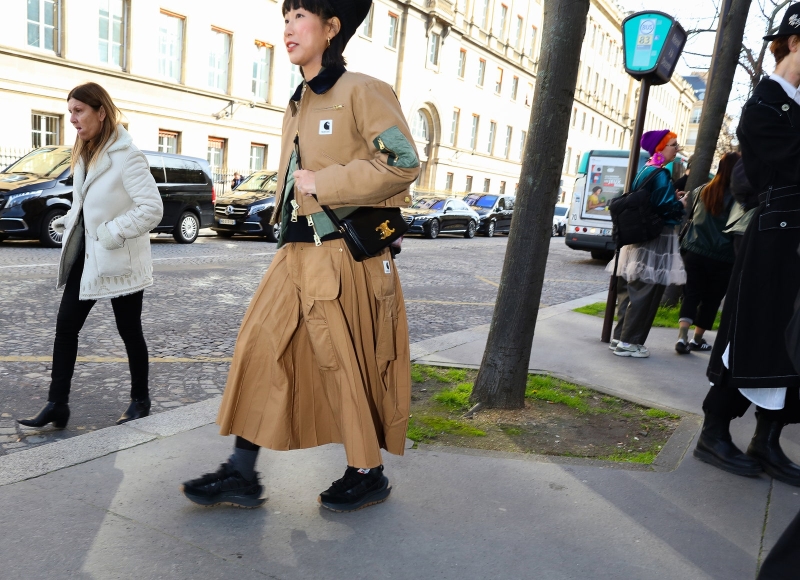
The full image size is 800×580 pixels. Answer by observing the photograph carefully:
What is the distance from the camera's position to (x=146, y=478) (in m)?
3.00

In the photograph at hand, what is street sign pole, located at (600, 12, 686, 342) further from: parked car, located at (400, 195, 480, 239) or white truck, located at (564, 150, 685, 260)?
parked car, located at (400, 195, 480, 239)

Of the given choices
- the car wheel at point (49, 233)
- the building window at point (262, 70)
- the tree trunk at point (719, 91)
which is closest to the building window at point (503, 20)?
the building window at point (262, 70)

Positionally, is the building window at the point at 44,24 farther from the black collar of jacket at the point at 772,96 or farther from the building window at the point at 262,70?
the black collar of jacket at the point at 772,96

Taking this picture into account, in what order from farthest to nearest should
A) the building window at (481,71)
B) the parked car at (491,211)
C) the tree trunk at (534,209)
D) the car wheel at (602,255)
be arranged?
the building window at (481,71) < the parked car at (491,211) < the car wheel at (602,255) < the tree trunk at (534,209)

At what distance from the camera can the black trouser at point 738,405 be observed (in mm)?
3492

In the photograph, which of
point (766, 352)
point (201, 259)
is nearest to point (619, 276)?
point (766, 352)

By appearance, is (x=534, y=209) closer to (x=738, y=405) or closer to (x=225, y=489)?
(x=738, y=405)

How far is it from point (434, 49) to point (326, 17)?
39.0 metres

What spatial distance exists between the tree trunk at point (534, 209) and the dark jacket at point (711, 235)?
2.66m

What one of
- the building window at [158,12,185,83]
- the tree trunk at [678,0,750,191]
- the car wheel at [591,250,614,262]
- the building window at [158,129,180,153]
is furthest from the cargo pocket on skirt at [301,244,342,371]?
the building window at [158,12,185,83]

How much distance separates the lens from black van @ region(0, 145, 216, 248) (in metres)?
12.0

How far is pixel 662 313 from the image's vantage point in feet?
28.6

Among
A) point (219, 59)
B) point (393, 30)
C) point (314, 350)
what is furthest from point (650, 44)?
point (393, 30)

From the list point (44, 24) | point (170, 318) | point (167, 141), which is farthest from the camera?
point (167, 141)
